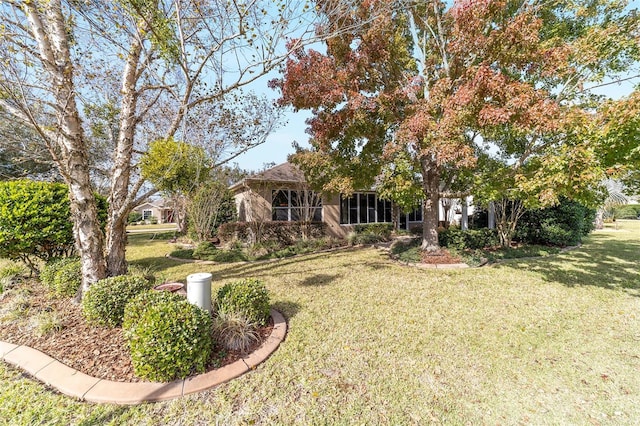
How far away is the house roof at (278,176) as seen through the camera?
40.0 feet

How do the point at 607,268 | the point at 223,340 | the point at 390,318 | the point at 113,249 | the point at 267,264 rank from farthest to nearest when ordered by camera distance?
the point at 267,264
the point at 607,268
the point at 113,249
the point at 390,318
the point at 223,340

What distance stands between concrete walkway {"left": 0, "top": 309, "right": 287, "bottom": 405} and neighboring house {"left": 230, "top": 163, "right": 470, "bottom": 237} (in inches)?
344

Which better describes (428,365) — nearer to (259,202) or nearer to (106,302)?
(106,302)

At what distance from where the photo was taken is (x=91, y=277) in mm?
4512

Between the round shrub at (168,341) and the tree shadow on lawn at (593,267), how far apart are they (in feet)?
26.8

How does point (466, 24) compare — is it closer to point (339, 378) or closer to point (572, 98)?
point (572, 98)

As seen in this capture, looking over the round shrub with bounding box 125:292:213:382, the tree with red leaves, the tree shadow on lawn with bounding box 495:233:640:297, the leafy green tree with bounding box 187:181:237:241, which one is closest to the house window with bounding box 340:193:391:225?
the tree with red leaves

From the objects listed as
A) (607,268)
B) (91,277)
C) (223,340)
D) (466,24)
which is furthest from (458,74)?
(91,277)

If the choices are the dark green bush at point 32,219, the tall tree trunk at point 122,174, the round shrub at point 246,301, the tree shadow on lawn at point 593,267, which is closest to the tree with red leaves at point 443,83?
the tree shadow on lawn at point 593,267

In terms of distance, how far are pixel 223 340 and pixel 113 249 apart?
11.4 feet

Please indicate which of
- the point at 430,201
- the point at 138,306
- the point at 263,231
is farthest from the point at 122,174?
the point at 430,201

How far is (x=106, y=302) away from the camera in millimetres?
3742

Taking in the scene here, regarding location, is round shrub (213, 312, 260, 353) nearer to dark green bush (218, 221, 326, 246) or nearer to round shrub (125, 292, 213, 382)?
round shrub (125, 292, 213, 382)

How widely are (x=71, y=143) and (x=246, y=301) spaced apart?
4128 mm
